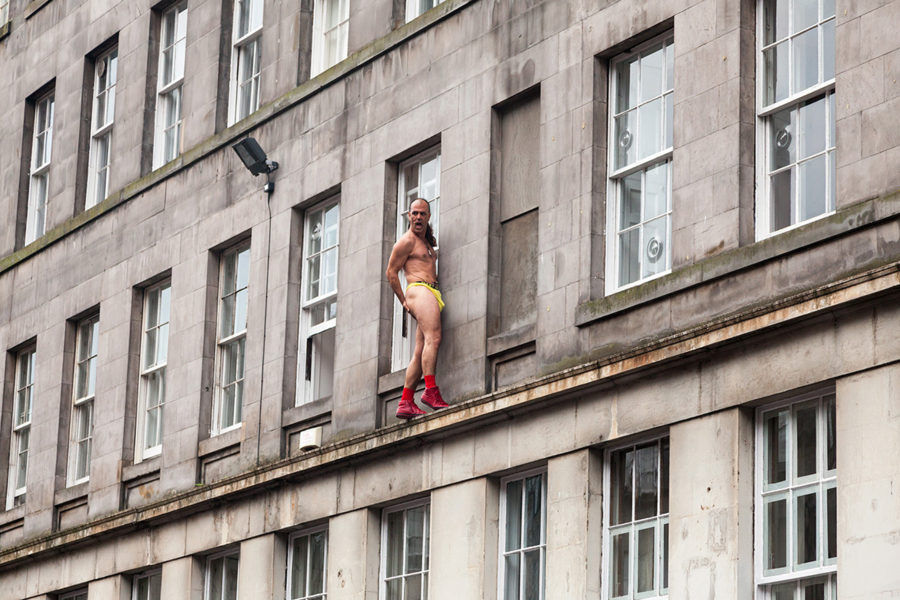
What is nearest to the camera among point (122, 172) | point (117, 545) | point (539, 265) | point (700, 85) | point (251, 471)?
point (700, 85)

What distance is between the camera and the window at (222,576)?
1081 inches

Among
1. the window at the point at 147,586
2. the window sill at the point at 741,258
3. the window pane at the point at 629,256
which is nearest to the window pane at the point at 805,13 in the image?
the window sill at the point at 741,258

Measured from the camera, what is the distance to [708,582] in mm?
19328

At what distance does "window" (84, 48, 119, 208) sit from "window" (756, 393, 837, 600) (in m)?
16.5

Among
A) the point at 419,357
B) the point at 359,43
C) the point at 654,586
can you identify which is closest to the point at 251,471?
the point at 419,357

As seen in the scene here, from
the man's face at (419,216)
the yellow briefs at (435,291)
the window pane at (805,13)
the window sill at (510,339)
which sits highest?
the window pane at (805,13)

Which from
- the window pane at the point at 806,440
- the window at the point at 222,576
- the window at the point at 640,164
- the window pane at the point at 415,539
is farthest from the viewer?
the window at the point at 222,576

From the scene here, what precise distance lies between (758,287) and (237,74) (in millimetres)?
12324

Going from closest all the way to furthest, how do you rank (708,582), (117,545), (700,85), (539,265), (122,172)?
1. (708,582)
2. (700,85)
3. (539,265)
4. (117,545)
5. (122,172)

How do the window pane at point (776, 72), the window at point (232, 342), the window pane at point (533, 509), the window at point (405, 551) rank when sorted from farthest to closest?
the window at point (232, 342), the window at point (405, 551), the window pane at point (533, 509), the window pane at point (776, 72)

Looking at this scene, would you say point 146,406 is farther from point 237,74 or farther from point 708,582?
point 708,582

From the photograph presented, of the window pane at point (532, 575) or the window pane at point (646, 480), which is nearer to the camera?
the window pane at point (646, 480)

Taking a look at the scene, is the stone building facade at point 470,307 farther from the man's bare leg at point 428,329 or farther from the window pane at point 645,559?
the man's bare leg at point 428,329

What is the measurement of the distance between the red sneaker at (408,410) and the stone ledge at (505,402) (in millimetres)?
106
